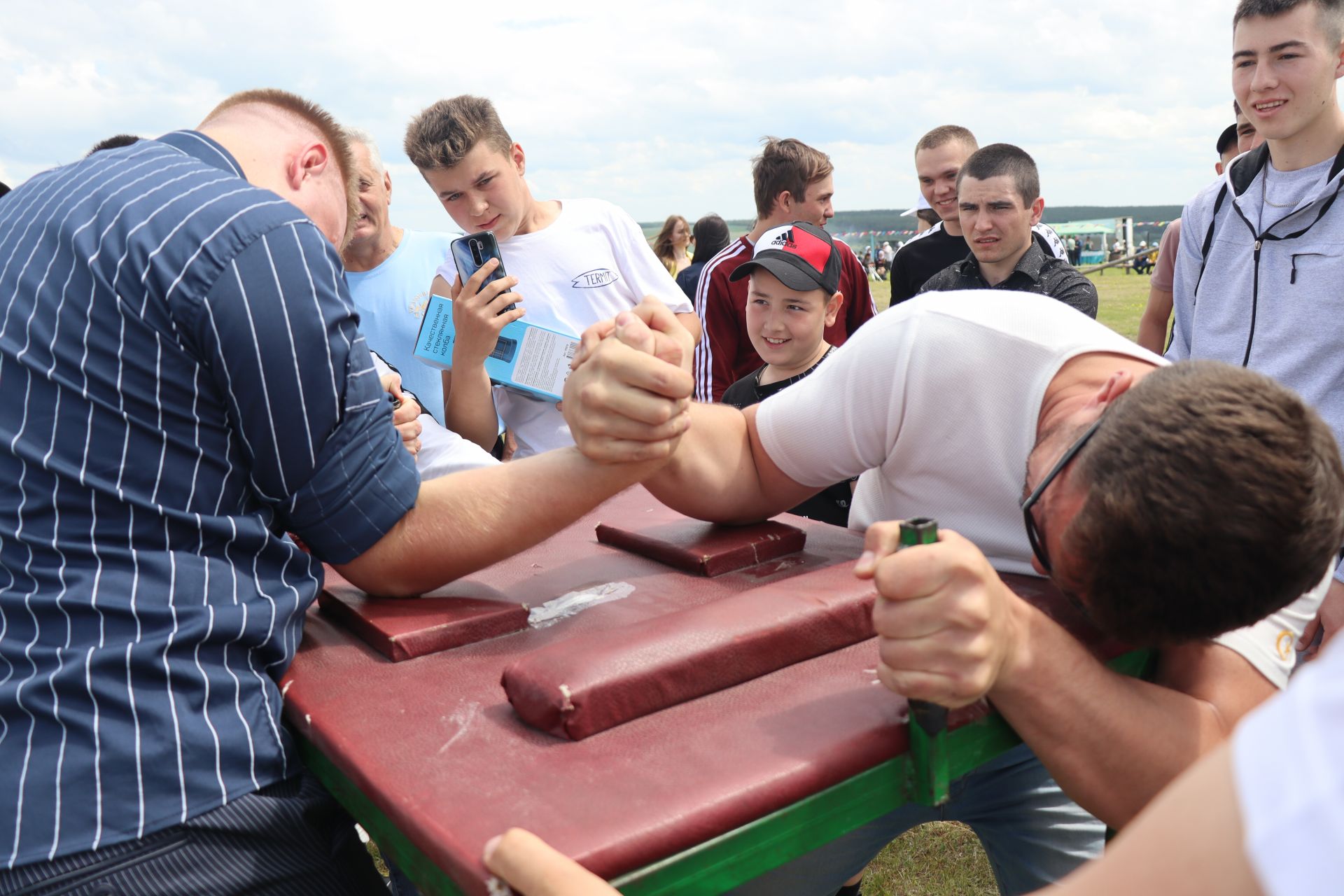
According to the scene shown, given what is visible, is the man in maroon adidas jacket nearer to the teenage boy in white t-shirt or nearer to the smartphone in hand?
the teenage boy in white t-shirt

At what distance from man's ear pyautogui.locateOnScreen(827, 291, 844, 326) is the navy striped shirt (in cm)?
250

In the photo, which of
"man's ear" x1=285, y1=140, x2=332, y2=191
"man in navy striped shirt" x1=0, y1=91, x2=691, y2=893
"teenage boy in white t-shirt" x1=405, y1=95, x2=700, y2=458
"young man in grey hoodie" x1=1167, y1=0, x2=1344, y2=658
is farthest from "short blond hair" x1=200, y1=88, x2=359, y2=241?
"young man in grey hoodie" x1=1167, y1=0, x2=1344, y2=658

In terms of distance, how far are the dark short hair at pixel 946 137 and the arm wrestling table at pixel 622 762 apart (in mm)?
4087

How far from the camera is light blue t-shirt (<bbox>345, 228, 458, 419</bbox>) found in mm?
3682

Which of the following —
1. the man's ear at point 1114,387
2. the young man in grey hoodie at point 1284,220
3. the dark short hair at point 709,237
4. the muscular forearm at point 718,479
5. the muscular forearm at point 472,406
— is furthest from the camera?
the dark short hair at point 709,237

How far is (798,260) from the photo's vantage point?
137 inches

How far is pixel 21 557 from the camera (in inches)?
47.1

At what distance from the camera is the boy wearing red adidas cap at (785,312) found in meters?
3.39

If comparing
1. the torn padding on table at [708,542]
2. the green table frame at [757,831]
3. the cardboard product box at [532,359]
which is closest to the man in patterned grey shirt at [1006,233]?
the cardboard product box at [532,359]

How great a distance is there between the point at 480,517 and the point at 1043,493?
878 mm

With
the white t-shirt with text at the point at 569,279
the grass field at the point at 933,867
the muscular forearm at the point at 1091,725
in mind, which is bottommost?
the grass field at the point at 933,867

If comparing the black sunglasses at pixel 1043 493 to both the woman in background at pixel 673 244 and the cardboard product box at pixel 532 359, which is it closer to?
the cardboard product box at pixel 532 359

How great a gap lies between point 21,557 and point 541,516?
727mm

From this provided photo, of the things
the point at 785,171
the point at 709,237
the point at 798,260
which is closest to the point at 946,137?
the point at 785,171
